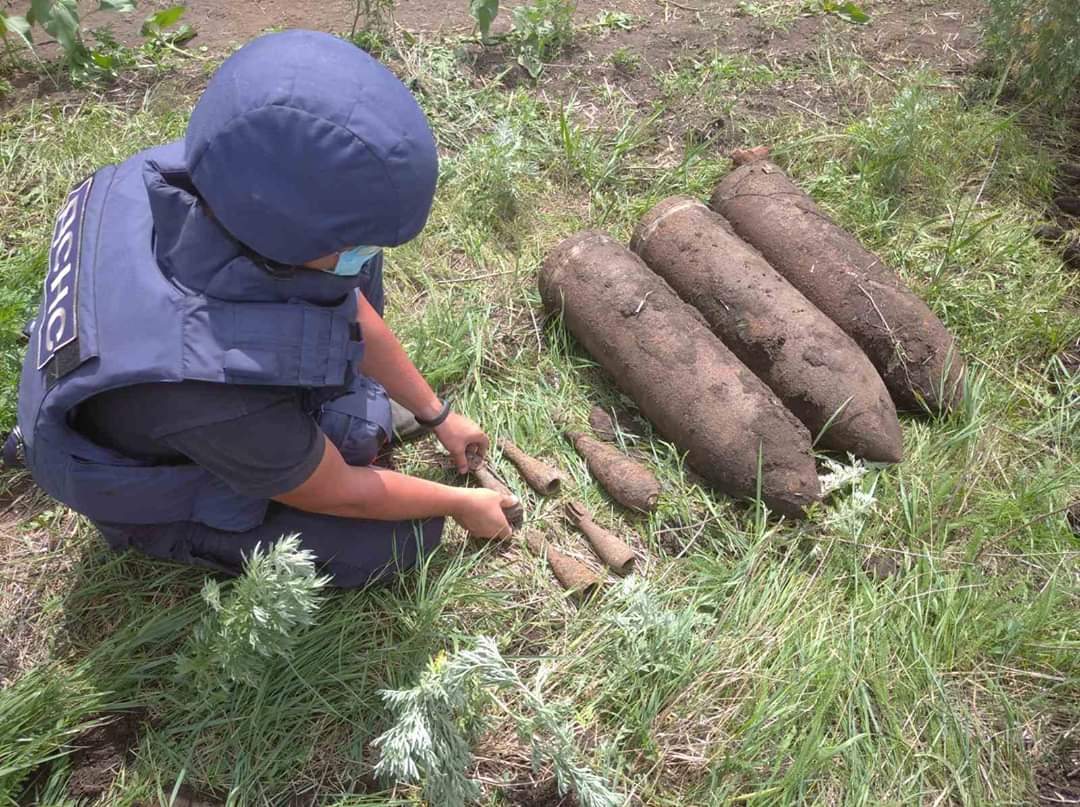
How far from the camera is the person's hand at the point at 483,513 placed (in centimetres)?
244

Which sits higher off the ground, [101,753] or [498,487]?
[498,487]

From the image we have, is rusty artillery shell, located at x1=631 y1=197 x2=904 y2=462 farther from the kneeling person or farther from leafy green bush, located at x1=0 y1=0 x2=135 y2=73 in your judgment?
leafy green bush, located at x1=0 y1=0 x2=135 y2=73

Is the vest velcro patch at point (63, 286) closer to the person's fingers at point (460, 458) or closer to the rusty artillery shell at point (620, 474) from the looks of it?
the person's fingers at point (460, 458)

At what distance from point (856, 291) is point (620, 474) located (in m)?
1.08

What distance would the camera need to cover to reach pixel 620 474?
2750mm

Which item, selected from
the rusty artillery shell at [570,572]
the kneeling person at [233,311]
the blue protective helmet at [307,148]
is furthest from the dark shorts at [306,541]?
the blue protective helmet at [307,148]

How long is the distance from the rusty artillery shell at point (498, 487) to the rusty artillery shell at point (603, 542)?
0.16m

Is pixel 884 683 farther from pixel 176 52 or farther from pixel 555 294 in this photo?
pixel 176 52

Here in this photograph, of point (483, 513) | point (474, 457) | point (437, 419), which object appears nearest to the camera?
point (483, 513)

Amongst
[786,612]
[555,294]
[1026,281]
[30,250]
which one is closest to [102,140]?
[30,250]

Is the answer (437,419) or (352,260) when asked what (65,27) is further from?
(352,260)

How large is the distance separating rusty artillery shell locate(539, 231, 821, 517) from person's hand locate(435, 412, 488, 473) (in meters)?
0.58

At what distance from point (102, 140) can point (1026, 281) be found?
3.90 m

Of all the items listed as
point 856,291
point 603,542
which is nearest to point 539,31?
point 856,291
